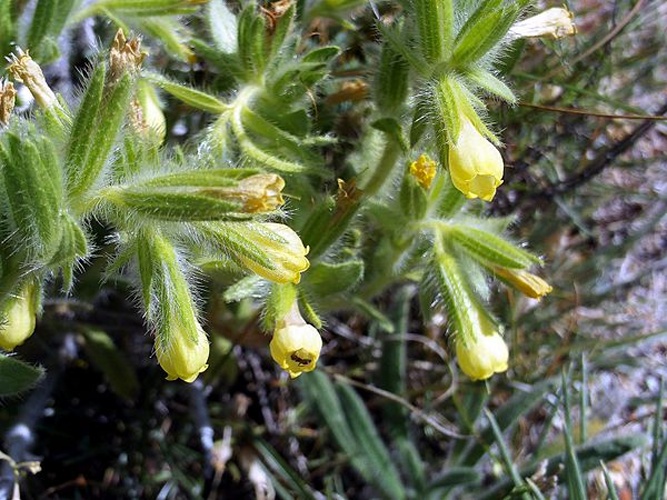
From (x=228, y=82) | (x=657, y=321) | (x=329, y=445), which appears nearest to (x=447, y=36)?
(x=228, y=82)

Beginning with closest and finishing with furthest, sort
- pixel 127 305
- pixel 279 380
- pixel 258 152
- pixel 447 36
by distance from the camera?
pixel 447 36 < pixel 258 152 < pixel 127 305 < pixel 279 380

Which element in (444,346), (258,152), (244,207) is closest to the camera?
(244,207)

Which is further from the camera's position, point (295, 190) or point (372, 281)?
point (372, 281)

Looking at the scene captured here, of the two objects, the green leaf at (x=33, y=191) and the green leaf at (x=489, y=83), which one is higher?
the green leaf at (x=489, y=83)

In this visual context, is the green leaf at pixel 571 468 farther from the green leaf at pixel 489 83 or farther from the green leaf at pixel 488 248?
the green leaf at pixel 489 83

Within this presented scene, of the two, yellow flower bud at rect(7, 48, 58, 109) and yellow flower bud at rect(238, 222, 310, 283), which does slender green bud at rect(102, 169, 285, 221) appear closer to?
yellow flower bud at rect(238, 222, 310, 283)

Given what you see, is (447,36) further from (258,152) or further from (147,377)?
(147,377)

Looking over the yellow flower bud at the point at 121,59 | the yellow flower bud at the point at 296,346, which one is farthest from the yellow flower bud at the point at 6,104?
the yellow flower bud at the point at 296,346
